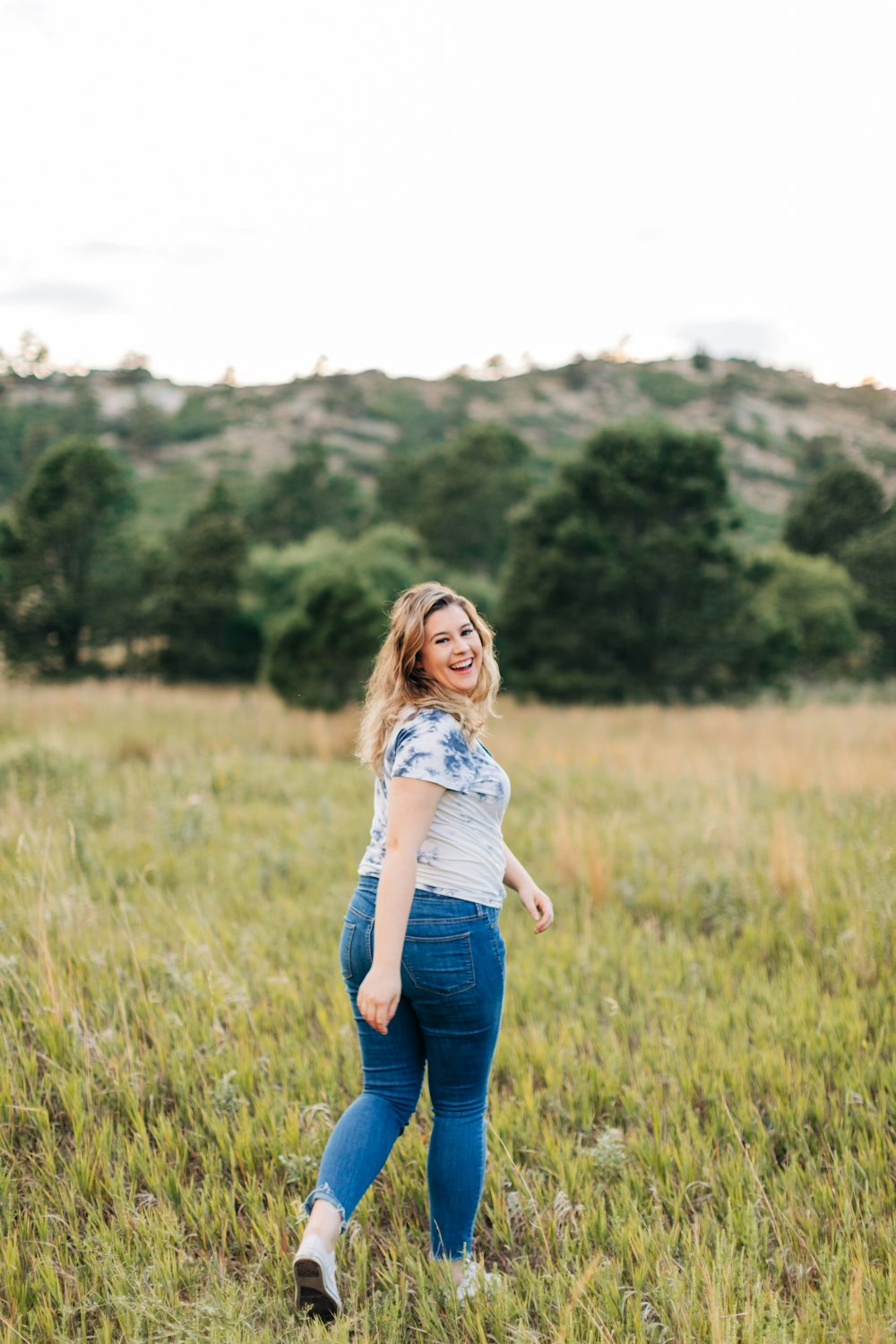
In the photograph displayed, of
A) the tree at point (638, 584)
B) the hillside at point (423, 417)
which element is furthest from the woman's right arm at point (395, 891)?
the hillside at point (423, 417)

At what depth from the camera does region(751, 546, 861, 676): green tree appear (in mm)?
23344

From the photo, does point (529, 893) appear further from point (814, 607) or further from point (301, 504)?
point (301, 504)

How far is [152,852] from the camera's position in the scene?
5812 mm

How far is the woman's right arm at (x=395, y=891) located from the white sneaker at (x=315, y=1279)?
0.50 meters

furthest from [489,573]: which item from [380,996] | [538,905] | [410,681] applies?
[380,996]

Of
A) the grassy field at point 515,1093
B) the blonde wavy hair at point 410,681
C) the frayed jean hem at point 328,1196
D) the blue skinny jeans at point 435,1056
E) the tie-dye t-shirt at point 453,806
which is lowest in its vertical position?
the grassy field at point 515,1093

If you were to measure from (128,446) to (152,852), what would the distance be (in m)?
76.2

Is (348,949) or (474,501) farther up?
(474,501)

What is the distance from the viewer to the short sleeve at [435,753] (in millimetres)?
2059

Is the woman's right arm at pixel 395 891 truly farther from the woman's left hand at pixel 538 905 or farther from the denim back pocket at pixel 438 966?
the woman's left hand at pixel 538 905

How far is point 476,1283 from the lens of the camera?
84.9 inches

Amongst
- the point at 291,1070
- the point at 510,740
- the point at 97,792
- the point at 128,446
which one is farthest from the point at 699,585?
the point at 128,446

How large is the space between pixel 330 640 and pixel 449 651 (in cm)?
1270

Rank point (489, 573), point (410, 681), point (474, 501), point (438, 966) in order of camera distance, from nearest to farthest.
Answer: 1. point (438, 966)
2. point (410, 681)
3. point (474, 501)
4. point (489, 573)
